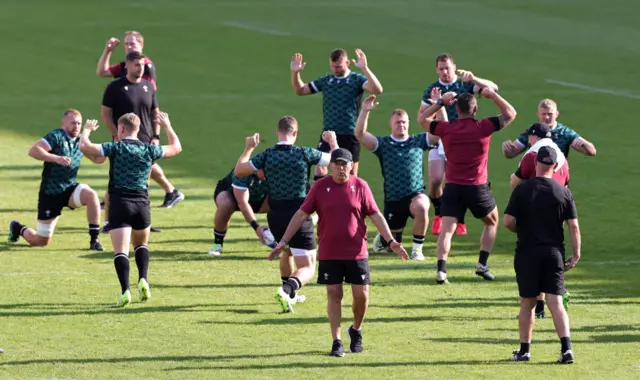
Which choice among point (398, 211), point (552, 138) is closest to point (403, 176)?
point (398, 211)

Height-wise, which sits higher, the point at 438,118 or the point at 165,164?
the point at 438,118

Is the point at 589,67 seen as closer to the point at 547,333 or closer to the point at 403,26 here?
the point at 403,26

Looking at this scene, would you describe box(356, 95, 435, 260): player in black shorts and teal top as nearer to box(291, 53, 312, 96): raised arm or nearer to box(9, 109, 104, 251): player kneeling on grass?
box(291, 53, 312, 96): raised arm

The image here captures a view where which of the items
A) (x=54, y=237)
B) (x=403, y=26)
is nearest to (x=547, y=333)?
(x=54, y=237)

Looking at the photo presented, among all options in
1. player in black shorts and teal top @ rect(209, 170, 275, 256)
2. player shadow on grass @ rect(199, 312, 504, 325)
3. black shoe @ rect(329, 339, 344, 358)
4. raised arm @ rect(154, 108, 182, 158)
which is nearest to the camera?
black shoe @ rect(329, 339, 344, 358)

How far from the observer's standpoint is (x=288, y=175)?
15.3 meters

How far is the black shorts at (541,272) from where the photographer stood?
43.3 feet

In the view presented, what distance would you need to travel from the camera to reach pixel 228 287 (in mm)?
16719

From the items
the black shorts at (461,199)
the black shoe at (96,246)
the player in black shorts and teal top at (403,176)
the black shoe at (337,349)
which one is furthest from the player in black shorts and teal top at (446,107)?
the black shoe at (337,349)

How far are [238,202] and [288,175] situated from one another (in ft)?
10.7

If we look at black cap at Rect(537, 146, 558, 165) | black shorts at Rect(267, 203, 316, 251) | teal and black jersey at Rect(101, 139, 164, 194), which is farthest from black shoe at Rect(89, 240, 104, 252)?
black cap at Rect(537, 146, 558, 165)

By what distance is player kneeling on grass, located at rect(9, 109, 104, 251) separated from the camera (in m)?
18.3

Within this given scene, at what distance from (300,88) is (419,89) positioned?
1167cm

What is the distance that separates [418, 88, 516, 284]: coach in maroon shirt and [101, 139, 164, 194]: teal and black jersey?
10.3ft
